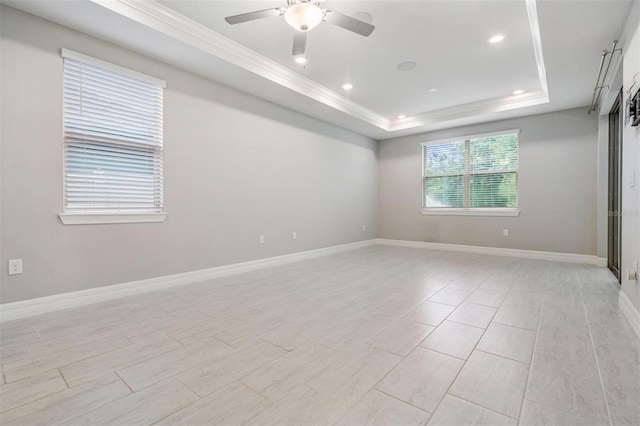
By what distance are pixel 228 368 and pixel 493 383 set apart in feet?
4.66

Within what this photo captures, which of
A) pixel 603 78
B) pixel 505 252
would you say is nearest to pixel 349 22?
pixel 603 78

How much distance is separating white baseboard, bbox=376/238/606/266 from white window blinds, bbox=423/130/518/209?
83 centimetres

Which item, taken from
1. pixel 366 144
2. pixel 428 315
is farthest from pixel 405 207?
A: pixel 428 315

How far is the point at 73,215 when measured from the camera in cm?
274

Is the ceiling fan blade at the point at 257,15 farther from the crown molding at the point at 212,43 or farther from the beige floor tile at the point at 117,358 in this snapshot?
the beige floor tile at the point at 117,358

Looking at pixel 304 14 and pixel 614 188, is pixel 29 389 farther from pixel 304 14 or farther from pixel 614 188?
pixel 614 188

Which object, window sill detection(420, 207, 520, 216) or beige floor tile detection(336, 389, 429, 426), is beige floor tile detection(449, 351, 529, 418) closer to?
beige floor tile detection(336, 389, 429, 426)

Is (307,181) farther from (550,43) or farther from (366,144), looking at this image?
(550,43)

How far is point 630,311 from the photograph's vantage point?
7.71ft

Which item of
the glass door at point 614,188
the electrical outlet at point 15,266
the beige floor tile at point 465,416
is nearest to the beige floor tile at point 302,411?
the beige floor tile at point 465,416

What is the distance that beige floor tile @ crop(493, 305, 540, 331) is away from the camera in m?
2.29

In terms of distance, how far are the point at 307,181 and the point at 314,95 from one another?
1.46 metres

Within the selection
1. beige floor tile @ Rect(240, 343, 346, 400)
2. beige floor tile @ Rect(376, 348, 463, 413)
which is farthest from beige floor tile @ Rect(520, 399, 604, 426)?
beige floor tile @ Rect(240, 343, 346, 400)

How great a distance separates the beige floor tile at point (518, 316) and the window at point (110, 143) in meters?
3.53
